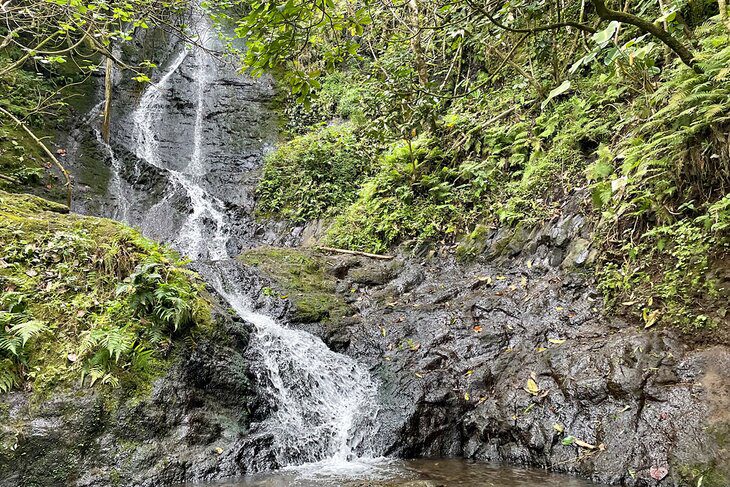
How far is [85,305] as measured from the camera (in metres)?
4.84

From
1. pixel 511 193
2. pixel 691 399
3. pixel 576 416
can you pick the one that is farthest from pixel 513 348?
pixel 511 193

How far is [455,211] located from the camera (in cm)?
807

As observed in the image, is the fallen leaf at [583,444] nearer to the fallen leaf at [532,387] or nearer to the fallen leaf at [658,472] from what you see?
the fallen leaf at [658,472]

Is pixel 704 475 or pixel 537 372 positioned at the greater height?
pixel 537 372

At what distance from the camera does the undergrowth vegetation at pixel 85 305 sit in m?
4.39

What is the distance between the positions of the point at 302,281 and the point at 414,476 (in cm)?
431

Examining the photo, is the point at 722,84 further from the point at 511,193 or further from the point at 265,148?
the point at 265,148

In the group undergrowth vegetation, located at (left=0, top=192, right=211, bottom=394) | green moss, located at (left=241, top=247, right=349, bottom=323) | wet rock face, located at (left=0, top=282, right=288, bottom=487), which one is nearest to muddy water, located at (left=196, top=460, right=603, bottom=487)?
wet rock face, located at (left=0, top=282, right=288, bottom=487)

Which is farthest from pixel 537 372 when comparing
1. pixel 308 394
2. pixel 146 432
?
pixel 146 432

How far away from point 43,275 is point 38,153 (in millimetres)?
8008

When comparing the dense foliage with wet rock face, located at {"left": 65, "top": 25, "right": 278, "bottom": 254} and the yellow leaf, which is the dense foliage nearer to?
the yellow leaf

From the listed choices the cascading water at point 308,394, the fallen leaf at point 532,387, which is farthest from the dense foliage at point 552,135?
the cascading water at point 308,394

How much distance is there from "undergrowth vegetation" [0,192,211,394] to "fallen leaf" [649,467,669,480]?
15.5 feet

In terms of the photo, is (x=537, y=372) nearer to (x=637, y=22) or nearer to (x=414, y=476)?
(x=414, y=476)
